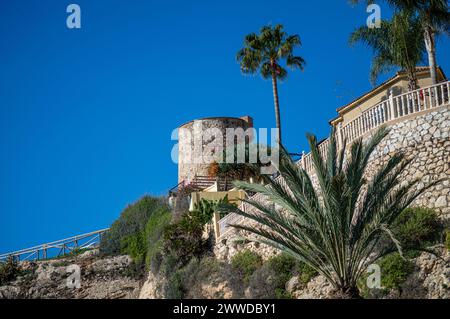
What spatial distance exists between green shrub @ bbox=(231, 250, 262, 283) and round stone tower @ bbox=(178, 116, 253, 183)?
A: 57.8 ft

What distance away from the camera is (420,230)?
1622 cm

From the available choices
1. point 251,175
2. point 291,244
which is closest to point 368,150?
point 291,244

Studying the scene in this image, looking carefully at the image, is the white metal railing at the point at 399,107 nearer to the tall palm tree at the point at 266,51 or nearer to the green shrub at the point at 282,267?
the green shrub at the point at 282,267

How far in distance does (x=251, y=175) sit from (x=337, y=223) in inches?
712

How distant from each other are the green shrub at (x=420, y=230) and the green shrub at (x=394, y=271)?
526 mm

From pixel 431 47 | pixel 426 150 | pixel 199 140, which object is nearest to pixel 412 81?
pixel 431 47

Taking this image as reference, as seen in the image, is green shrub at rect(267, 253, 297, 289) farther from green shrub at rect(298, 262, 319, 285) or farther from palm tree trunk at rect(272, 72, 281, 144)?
palm tree trunk at rect(272, 72, 281, 144)

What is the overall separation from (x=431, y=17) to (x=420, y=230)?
367 inches

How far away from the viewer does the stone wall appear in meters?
17.0

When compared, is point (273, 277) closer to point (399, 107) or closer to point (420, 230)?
point (420, 230)

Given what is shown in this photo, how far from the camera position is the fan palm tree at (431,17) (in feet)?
71.8
